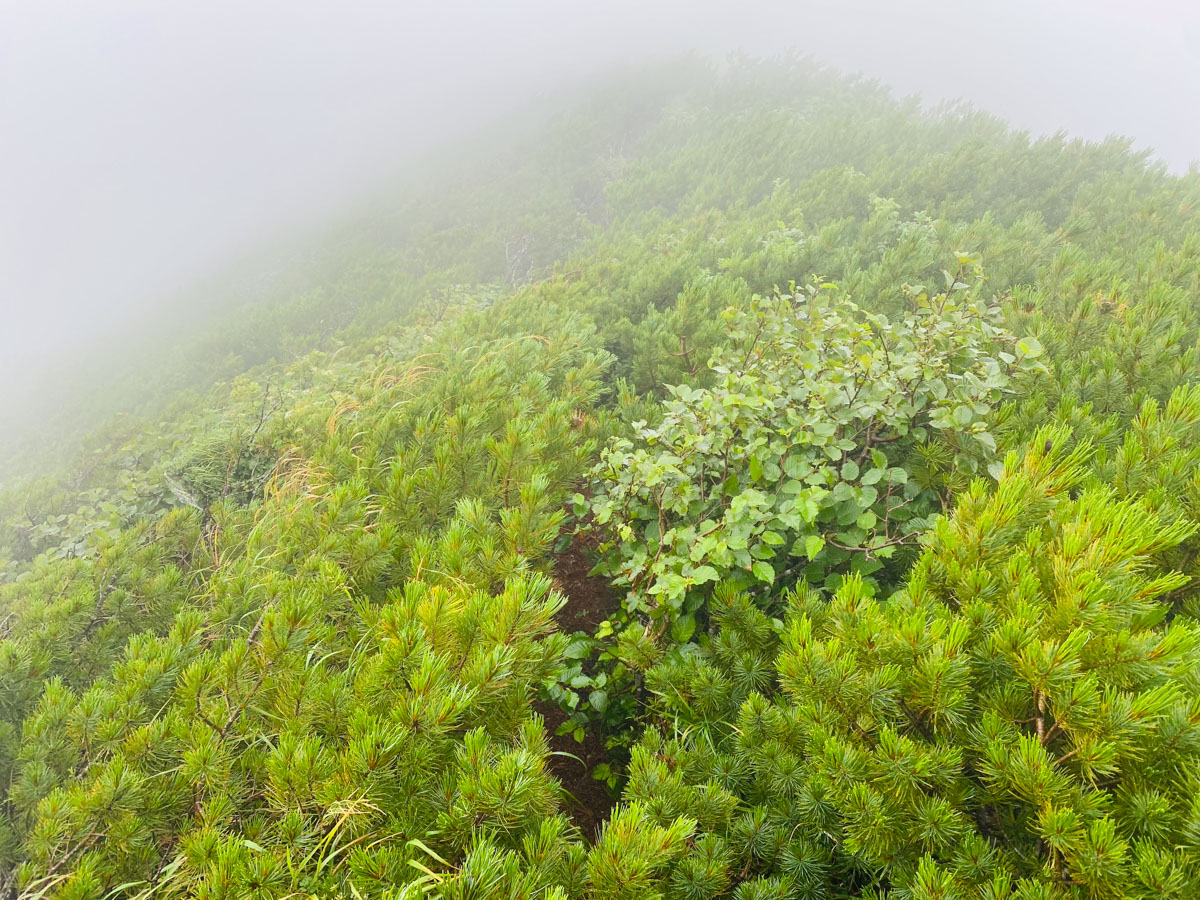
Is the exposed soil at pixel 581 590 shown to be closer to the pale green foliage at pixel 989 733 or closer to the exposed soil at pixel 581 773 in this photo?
the exposed soil at pixel 581 773

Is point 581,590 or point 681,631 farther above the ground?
point 681,631

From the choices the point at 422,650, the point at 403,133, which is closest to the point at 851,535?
the point at 422,650

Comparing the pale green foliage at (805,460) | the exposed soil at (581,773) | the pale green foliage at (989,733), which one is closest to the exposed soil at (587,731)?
the exposed soil at (581,773)

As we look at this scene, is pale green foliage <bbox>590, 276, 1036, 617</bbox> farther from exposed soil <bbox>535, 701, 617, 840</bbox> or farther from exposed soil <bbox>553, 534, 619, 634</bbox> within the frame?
exposed soil <bbox>535, 701, 617, 840</bbox>

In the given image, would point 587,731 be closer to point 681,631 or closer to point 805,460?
point 681,631

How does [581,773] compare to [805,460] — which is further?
[805,460]

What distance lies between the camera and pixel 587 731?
2410 millimetres

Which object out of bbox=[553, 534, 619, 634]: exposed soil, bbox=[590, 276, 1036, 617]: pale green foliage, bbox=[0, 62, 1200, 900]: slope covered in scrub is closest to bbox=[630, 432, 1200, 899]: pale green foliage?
bbox=[0, 62, 1200, 900]: slope covered in scrub

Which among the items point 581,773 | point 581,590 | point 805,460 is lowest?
point 581,773

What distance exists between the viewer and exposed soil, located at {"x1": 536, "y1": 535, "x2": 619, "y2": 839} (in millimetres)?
2121

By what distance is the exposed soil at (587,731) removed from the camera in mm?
2121

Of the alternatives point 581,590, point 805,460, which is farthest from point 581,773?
point 805,460

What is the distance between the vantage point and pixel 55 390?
17.3m

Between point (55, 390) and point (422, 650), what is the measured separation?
24018 mm
